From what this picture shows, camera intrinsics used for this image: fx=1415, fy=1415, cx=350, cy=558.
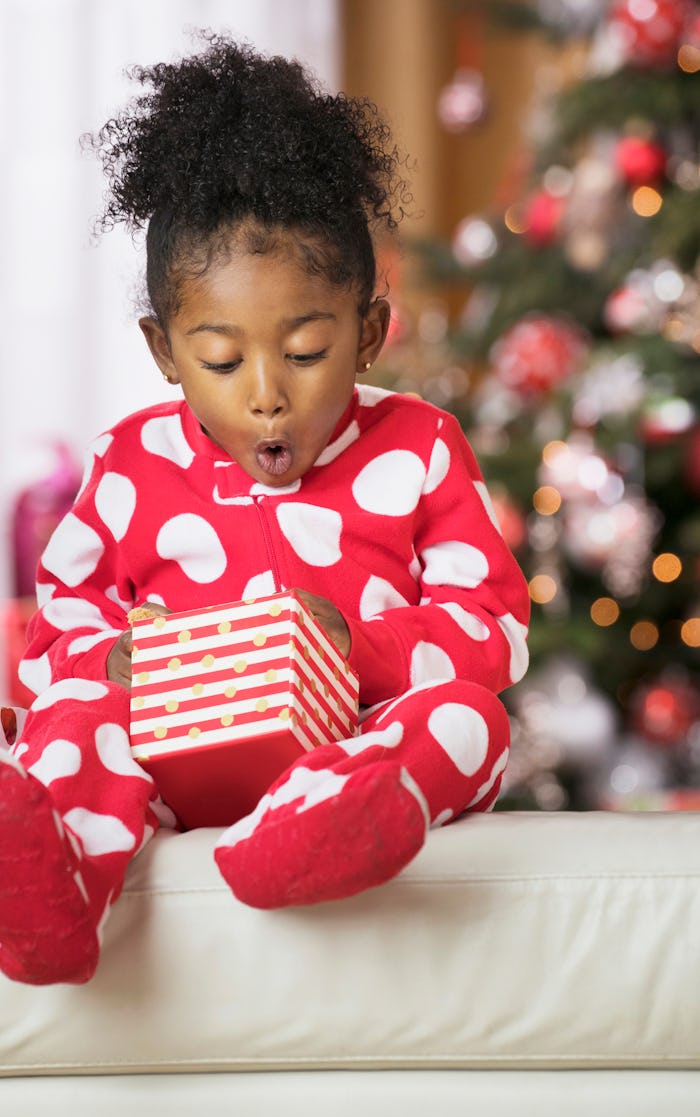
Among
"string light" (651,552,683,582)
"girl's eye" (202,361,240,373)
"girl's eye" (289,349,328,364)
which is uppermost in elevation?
"girl's eye" (289,349,328,364)

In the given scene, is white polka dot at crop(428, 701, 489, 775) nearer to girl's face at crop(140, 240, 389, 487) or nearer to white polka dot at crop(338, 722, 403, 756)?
white polka dot at crop(338, 722, 403, 756)

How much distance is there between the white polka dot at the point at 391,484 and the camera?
1.17 metres

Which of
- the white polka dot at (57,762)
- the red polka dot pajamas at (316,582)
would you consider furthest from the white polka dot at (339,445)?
the white polka dot at (57,762)

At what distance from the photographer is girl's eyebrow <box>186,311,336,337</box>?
106cm

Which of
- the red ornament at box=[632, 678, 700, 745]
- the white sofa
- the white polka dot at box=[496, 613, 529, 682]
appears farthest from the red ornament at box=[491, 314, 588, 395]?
the white sofa

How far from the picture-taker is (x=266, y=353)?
106cm

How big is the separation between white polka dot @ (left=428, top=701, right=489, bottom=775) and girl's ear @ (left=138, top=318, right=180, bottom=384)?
39 centimetres

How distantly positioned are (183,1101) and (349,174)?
0.71 m

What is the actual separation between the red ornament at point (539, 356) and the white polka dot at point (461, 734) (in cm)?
156

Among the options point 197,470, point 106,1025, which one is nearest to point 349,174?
point 197,470

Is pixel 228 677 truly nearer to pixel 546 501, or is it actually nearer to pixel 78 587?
pixel 78 587

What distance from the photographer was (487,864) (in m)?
0.88

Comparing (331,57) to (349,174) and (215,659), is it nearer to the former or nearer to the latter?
(349,174)

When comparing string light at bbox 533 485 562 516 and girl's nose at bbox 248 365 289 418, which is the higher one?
girl's nose at bbox 248 365 289 418
